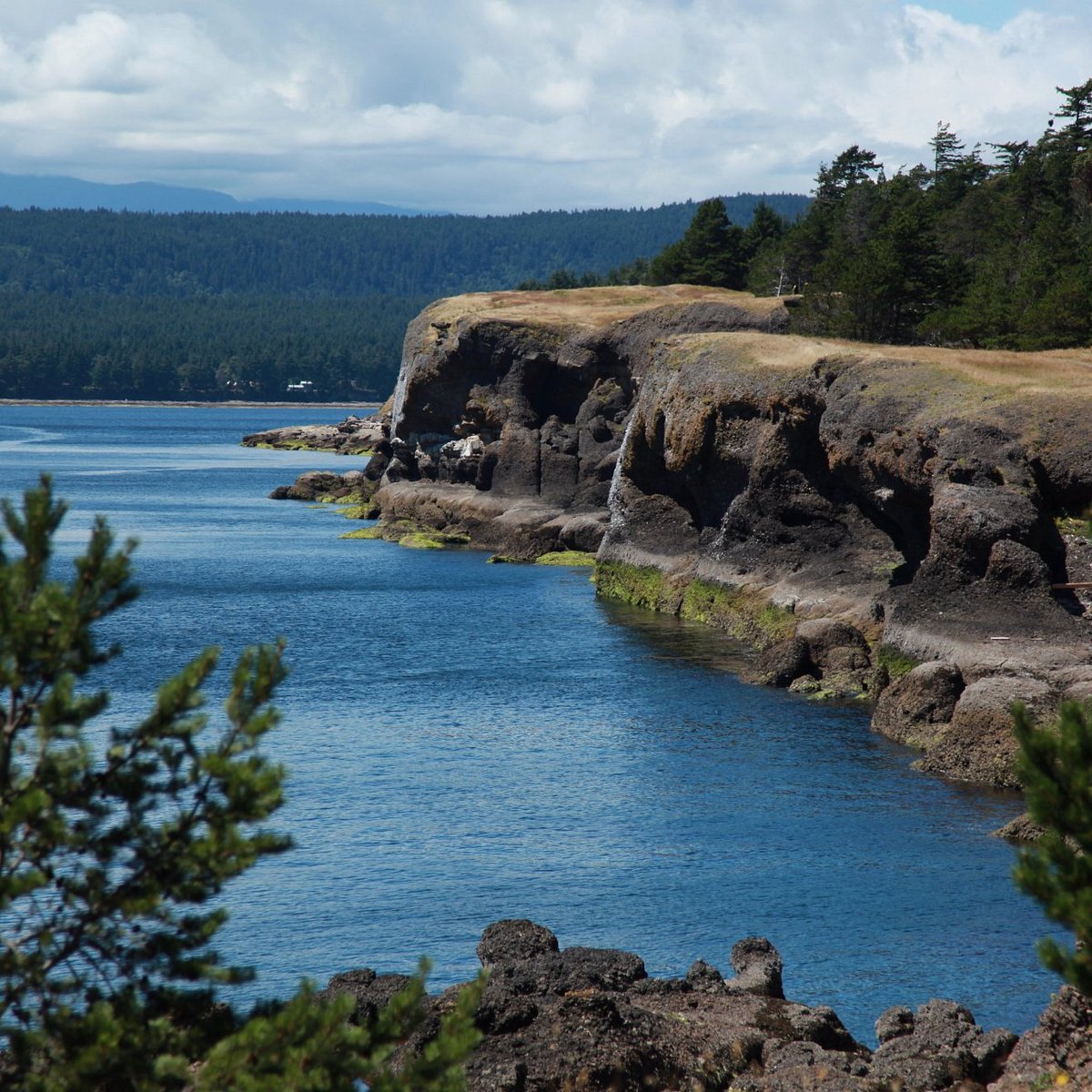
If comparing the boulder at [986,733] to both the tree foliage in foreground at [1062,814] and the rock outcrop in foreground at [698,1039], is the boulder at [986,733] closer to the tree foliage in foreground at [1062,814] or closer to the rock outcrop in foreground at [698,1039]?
the rock outcrop in foreground at [698,1039]

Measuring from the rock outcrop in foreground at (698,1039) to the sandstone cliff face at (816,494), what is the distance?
12.3 metres

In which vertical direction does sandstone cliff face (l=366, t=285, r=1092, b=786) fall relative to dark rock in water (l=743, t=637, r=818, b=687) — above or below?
above

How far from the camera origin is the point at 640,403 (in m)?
66.6

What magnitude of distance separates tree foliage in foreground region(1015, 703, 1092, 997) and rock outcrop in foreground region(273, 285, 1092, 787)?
11355 mm

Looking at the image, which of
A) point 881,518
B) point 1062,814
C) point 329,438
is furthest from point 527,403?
point 329,438

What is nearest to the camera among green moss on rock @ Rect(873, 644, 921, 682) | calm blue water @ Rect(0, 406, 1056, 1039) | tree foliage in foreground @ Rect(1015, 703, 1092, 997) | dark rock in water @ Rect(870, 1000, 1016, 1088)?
tree foliage in foreground @ Rect(1015, 703, 1092, 997)

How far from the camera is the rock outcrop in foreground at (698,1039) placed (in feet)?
57.1

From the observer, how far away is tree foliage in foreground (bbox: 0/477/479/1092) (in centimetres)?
920

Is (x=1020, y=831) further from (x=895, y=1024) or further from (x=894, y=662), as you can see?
(x=894, y=662)

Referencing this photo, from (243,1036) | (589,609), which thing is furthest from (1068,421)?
(243,1036)

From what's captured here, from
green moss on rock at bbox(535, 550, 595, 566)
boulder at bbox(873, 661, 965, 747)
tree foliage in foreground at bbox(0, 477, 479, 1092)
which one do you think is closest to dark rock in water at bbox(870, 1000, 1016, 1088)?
tree foliage in foreground at bbox(0, 477, 479, 1092)

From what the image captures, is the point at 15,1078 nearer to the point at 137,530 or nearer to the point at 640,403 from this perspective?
the point at 640,403

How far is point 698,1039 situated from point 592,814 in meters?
13.7

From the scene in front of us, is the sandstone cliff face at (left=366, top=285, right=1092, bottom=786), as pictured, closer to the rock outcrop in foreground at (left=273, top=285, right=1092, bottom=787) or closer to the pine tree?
the rock outcrop in foreground at (left=273, top=285, right=1092, bottom=787)
